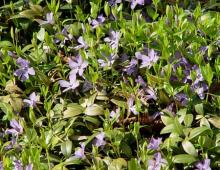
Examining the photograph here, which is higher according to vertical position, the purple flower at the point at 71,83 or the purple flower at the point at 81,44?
the purple flower at the point at 81,44

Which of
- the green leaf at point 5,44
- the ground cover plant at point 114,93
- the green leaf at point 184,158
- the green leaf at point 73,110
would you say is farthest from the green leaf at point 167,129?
the green leaf at point 5,44

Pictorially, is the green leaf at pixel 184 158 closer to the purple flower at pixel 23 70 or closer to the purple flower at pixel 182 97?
the purple flower at pixel 182 97

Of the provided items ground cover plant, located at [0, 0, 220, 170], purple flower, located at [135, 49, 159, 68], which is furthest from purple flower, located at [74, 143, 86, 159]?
purple flower, located at [135, 49, 159, 68]

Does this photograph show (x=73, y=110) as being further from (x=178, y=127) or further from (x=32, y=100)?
(x=178, y=127)

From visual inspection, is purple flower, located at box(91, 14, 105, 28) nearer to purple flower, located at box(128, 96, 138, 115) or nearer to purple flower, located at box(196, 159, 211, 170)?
purple flower, located at box(128, 96, 138, 115)

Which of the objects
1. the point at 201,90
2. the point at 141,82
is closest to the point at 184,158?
the point at 201,90

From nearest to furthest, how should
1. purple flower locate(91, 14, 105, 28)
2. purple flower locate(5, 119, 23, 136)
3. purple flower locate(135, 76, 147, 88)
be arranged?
purple flower locate(5, 119, 23, 136)
purple flower locate(135, 76, 147, 88)
purple flower locate(91, 14, 105, 28)

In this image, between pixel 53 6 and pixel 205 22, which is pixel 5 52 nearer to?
pixel 53 6
